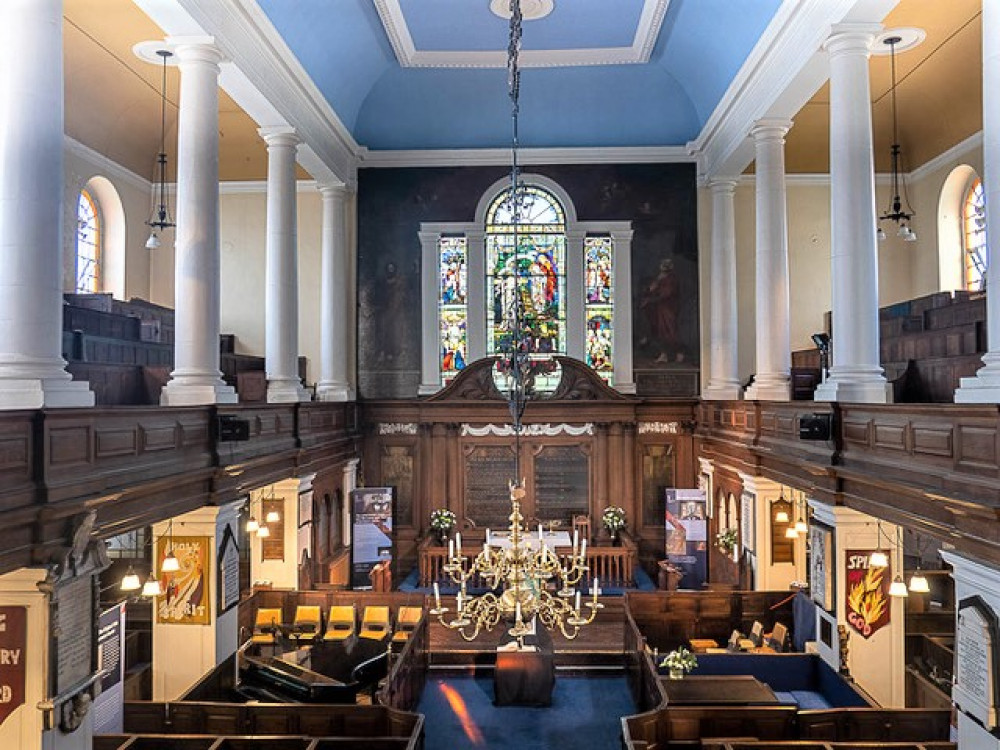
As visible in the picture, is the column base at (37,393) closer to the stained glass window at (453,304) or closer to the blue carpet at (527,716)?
the blue carpet at (527,716)

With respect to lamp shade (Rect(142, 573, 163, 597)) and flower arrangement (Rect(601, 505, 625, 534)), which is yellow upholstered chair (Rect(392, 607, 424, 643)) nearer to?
lamp shade (Rect(142, 573, 163, 597))

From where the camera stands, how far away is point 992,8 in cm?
733

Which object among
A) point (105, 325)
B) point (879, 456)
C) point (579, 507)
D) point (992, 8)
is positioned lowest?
point (579, 507)

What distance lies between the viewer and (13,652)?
22.3 feet

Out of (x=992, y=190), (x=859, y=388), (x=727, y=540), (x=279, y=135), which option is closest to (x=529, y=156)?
(x=279, y=135)

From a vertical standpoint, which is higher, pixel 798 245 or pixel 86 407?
pixel 798 245

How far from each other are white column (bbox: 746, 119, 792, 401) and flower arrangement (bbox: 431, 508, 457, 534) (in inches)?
305

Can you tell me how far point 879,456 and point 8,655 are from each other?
9116mm

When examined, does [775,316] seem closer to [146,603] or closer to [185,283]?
[185,283]

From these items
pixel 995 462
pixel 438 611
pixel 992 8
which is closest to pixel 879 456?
pixel 995 462

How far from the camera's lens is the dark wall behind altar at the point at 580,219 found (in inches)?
798

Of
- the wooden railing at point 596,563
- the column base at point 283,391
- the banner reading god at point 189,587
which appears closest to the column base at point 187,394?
the banner reading god at point 189,587

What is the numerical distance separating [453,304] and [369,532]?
6.86 m

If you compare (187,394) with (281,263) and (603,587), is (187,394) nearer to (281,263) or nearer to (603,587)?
(281,263)
